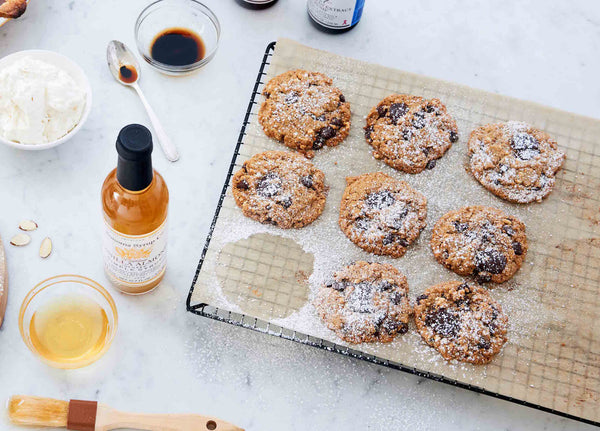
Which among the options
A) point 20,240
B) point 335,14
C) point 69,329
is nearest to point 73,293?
point 69,329

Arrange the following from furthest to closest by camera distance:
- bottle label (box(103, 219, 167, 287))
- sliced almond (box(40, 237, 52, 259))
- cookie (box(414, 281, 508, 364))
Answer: sliced almond (box(40, 237, 52, 259))
cookie (box(414, 281, 508, 364))
bottle label (box(103, 219, 167, 287))

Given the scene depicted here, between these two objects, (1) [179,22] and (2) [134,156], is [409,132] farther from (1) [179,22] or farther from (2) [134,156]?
(2) [134,156]

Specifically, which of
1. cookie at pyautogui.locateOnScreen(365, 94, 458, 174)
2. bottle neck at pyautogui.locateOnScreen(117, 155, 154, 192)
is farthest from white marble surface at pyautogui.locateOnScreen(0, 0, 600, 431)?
bottle neck at pyautogui.locateOnScreen(117, 155, 154, 192)

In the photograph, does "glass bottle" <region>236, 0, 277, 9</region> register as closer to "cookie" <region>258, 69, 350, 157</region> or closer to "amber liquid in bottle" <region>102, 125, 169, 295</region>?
"cookie" <region>258, 69, 350, 157</region>

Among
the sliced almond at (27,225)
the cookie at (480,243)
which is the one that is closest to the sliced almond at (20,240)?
the sliced almond at (27,225)

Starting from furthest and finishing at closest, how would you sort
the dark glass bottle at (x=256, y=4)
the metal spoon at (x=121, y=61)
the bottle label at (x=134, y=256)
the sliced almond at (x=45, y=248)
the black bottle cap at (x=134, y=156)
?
the dark glass bottle at (x=256, y=4)
the metal spoon at (x=121, y=61)
the sliced almond at (x=45, y=248)
the bottle label at (x=134, y=256)
the black bottle cap at (x=134, y=156)

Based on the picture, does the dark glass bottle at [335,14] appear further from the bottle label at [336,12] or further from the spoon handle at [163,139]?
the spoon handle at [163,139]

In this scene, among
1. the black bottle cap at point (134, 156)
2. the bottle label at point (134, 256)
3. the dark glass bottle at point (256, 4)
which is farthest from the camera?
the dark glass bottle at point (256, 4)

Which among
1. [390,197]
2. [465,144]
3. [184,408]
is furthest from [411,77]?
[184,408]
